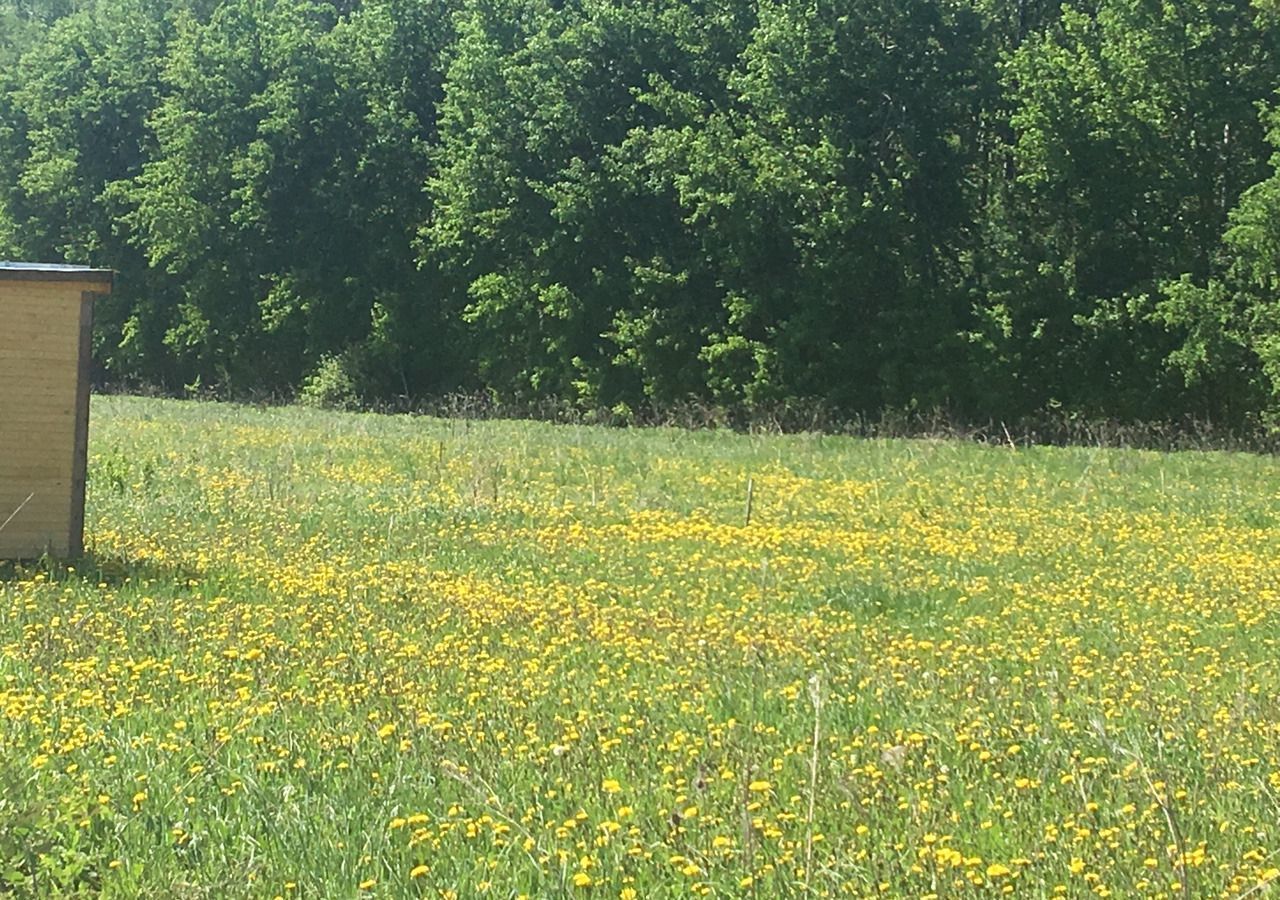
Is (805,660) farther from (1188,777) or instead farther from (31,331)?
(31,331)

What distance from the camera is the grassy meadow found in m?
5.09

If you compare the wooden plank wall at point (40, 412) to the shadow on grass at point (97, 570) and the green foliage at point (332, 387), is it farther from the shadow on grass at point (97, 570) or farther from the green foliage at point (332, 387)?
the green foliage at point (332, 387)

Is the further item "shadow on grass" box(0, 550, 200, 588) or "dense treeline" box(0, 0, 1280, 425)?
"dense treeline" box(0, 0, 1280, 425)

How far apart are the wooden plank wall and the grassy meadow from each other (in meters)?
0.56

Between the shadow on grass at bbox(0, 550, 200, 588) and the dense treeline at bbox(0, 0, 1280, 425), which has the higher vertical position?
the dense treeline at bbox(0, 0, 1280, 425)

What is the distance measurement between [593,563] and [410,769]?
595 centimetres

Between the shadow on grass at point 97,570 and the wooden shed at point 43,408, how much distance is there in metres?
0.15

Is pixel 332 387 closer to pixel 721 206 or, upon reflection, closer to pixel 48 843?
pixel 721 206

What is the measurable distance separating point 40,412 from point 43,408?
0.04 meters

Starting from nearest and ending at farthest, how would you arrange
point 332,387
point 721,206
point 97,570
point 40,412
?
point 97,570
point 40,412
point 721,206
point 332,387

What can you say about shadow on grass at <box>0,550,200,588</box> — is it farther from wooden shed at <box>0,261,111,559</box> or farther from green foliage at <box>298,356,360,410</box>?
green foliage at <box>298,356,360,410</box>

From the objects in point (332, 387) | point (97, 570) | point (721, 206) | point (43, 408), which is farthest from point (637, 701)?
point (332, 387)

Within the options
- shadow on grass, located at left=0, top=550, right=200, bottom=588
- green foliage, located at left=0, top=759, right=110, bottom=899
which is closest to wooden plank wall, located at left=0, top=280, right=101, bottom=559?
shadow on grass, located at left=0, top=550, right=200, bottom=588

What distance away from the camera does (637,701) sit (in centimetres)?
740
